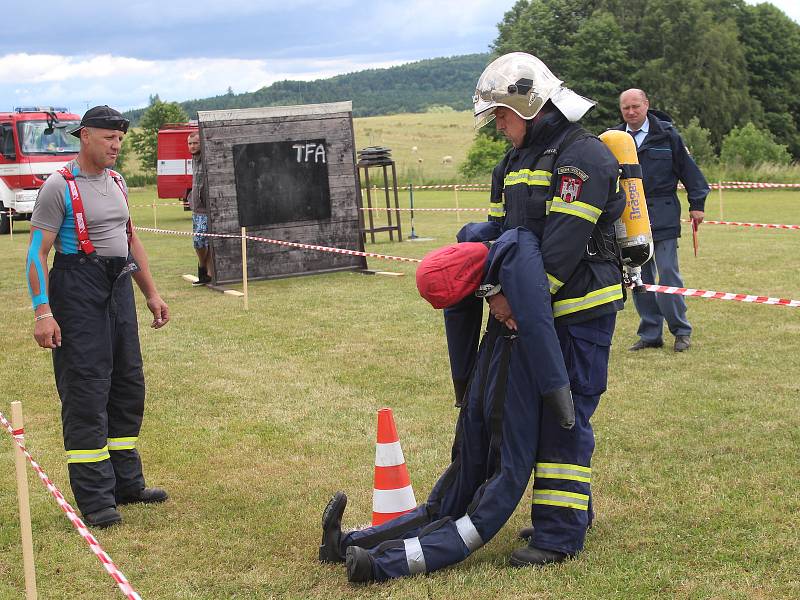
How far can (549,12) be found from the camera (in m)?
65.5

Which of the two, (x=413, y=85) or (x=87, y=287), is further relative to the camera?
(x=413, y=85)

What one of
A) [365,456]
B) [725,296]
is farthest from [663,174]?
[365,456]

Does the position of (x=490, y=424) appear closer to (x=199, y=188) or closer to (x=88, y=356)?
(x=88, y=356)

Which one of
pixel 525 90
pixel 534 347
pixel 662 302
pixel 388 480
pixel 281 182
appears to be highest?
pixel 525 90

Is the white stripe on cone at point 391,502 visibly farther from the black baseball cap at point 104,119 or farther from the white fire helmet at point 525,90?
the black baseball cap at point 104,119

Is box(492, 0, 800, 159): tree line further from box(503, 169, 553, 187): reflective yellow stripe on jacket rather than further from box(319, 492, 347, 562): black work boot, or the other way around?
box(319, 492, 347, 562): black work boot

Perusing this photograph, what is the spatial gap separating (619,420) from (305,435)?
2.08 m

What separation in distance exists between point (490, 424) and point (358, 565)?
80 centimetres

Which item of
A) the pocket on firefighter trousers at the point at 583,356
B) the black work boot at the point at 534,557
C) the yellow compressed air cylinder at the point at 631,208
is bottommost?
the black work boot at the point at 534,557

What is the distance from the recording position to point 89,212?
5168 mm

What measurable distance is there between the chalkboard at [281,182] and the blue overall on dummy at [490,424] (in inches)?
378

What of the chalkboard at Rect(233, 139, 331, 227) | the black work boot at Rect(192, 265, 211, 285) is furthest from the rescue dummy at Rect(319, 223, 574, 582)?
the black work boot at Rect(192, 265, 211, 285)

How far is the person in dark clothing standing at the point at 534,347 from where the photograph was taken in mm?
4082

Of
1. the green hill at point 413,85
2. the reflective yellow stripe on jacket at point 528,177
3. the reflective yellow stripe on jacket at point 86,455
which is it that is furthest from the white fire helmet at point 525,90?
the green hill at point 413,85
